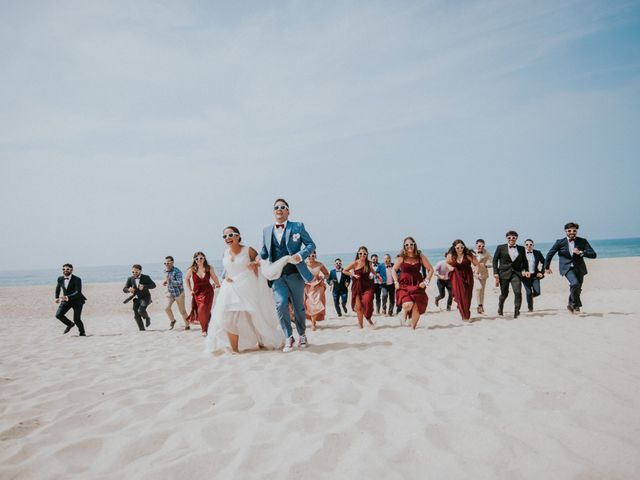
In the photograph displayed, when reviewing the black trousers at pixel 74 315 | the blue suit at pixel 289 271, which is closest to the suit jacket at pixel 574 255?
the blue suit at pixel 289 271

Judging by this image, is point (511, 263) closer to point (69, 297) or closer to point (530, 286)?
point (530, 286)

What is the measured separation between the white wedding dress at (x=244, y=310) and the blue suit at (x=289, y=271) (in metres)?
0.22

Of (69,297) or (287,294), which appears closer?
(287,294)

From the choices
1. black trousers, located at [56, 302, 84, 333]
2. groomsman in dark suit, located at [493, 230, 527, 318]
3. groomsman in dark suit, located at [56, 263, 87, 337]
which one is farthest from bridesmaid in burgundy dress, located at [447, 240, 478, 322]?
black trousers, located at [56, 302, 84, 333]

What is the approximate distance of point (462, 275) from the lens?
9.22 metres

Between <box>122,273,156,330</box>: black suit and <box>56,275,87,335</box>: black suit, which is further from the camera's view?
<box>122,273,156,330</box>: black suit

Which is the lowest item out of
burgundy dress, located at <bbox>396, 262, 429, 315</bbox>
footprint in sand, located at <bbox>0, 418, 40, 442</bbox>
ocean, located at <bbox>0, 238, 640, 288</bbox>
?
ocean, located at <bbox>0, 238, 640, 288</bbox>

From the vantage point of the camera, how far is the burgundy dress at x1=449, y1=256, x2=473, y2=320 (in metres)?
9.11

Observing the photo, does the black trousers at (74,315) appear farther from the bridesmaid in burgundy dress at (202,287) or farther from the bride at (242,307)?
the bride at (242,307)

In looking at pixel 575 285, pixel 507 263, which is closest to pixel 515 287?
pixel 507 263

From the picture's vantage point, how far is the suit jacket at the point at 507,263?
9.24 metres

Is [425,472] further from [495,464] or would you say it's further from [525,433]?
[525,433]

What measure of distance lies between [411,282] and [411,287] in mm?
114

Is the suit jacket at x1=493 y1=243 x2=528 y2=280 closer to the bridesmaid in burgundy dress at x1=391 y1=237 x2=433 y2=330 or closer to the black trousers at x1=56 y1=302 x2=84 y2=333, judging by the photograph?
the bridesmaid in burgundy dress at x1=391 y1=237 x2=433 y2=330
